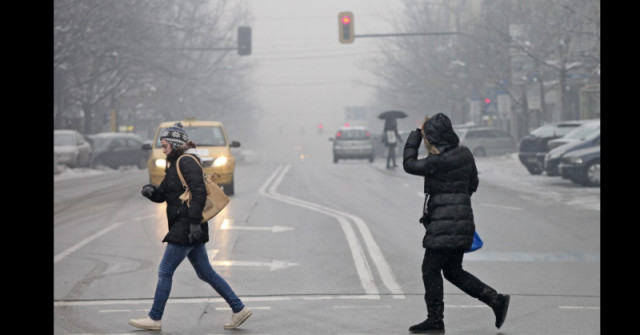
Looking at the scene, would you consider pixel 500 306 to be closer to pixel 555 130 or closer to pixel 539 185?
pixel 539 185

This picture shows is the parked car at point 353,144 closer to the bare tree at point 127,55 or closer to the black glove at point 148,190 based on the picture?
the bare tree at point 127,55

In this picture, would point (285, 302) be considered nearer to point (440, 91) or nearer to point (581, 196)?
point (581, 196)

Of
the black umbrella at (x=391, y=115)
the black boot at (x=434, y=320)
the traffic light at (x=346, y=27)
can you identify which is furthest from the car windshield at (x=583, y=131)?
the black boot at (x=434, y=320)

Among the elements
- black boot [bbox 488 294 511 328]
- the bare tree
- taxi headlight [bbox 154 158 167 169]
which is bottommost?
black boot [bbox 488 294 511 328]

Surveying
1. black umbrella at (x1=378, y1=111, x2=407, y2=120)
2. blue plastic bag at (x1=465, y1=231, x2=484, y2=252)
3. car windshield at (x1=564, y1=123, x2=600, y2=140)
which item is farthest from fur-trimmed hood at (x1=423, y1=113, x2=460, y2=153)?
black umbrella at (x1=378, y1=111, x2=407, y2=120)

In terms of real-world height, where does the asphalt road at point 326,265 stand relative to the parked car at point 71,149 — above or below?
below

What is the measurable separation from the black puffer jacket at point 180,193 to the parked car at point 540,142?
1005 inches

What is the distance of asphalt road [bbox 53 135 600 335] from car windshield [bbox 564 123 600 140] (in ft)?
17.4

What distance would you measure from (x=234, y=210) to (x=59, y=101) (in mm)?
31605

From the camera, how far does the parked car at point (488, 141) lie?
47094mm

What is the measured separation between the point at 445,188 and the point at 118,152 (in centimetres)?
3950

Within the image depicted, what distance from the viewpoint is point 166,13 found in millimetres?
71312

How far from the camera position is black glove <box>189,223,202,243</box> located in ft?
27.9

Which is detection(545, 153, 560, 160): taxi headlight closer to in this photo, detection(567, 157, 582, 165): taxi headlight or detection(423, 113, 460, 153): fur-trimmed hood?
detection(567, 157, 582, 165): taxi headlight
